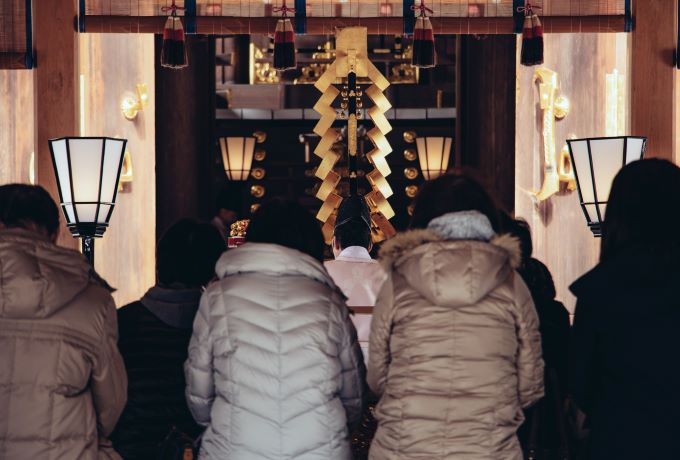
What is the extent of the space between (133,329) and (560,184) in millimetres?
5757

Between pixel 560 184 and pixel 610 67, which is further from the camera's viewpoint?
pixel 560 184

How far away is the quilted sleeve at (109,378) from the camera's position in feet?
11.3

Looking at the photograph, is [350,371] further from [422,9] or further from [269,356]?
[422,9]

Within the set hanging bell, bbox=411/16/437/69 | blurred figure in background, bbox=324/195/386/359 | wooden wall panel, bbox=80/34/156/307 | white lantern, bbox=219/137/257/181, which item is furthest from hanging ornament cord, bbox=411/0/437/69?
white lantern, bbox=219/137/257/181

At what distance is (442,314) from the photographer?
330 cm

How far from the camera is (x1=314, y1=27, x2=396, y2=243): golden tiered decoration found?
7137mm

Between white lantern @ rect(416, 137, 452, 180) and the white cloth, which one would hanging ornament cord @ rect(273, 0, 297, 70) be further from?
white lantern @ rect(416, 137, 452, 180)

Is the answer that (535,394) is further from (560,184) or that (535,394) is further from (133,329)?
(560,184)

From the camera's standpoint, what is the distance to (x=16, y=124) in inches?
313

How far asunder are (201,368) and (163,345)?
18.4 inches

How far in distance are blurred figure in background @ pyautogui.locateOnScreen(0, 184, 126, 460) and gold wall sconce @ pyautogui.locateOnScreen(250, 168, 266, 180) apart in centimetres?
1284

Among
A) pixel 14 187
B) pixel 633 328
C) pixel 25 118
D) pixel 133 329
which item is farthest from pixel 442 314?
pixel 25 118

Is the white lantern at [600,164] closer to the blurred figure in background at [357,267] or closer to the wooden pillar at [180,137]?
A: the blurred figure in background at [357,267]

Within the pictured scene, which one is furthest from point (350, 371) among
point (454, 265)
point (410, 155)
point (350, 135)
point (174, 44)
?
point (410, 155)
